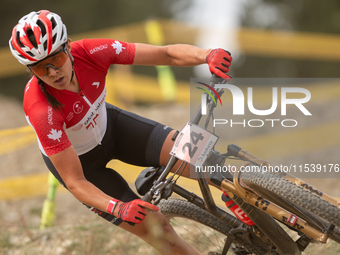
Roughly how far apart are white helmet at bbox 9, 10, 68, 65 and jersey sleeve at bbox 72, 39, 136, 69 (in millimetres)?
251

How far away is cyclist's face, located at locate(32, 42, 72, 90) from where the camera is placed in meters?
2.25

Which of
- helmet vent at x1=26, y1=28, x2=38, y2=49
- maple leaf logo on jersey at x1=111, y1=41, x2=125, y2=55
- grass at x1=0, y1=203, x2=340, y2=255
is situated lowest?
grass at x1=0, y1=203, x2=340, y2=255

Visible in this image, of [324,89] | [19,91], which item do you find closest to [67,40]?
[324,89]

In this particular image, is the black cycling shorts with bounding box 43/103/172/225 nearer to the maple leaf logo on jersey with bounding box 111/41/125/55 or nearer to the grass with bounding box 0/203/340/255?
the maple leaf logo on jersey with bounding box 111/41/125/55

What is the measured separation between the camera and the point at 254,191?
2.14 m

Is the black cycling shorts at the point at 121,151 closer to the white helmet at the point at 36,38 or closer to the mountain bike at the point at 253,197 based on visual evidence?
the mountain bike at the point at 253,197

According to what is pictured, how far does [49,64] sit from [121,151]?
95 cm

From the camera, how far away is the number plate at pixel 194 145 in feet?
7.00

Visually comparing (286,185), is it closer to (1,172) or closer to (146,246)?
(146,246)

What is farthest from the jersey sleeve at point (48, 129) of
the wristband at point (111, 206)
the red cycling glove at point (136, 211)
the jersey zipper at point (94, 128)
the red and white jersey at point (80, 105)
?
the red cycling glove at point (136, 211)

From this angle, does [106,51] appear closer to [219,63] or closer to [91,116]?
[91,116]

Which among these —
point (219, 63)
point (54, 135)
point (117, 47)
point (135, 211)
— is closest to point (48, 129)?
point (54, 135)

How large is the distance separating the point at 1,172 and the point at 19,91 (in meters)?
7.51

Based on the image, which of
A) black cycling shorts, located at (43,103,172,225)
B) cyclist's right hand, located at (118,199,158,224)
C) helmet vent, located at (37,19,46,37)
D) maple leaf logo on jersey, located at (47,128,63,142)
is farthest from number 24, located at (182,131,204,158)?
helmet vent, located at (37,19,46,37)
